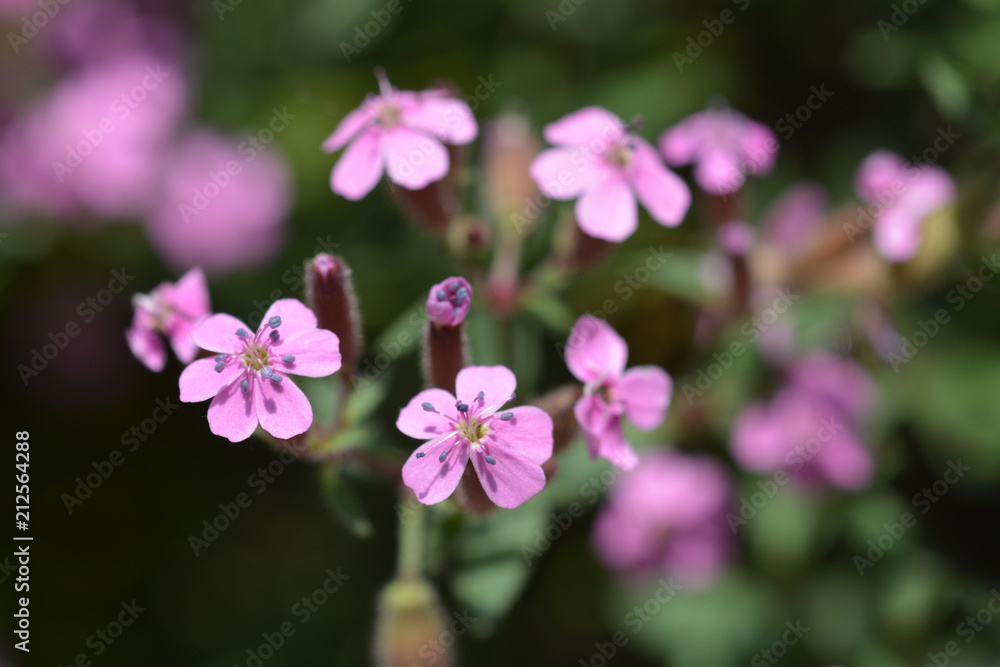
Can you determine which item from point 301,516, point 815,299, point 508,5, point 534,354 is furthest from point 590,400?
point 508,5

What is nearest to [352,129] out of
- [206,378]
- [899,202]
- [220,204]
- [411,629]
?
[206,378]

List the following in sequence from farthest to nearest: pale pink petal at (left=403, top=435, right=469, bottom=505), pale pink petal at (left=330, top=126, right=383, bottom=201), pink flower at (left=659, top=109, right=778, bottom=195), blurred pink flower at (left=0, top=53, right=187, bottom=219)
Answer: blurred pink flower at (left=0, top=53, right=187, bottom=219) < pink flower at (left=659, top=109, right=778, bottom=195) < pale pink petal at (left=330, top=126, right=383, bottom=201) < pale pink petal at (left=403, top=435, right=469, bottom=505)

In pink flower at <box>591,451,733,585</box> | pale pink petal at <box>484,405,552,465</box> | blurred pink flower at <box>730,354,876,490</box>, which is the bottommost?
pink flower at <box>591,451,733,585</box>

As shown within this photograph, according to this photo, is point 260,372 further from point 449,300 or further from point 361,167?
point 361,167

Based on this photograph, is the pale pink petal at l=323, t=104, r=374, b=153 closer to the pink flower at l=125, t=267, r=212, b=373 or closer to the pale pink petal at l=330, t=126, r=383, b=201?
the pale pink petal at l=330, t=126, r=383, b=201

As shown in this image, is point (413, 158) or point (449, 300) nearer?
point (449, 300)

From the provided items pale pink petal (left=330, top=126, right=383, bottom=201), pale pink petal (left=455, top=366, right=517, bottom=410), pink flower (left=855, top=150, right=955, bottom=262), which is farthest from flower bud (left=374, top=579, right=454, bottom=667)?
pink flower (left=855, top=150, right=955, bottom=262)

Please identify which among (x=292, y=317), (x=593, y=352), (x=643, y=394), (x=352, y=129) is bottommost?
(x=643, y=394)

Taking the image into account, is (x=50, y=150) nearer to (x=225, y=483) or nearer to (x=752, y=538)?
(x=225, y=483)
